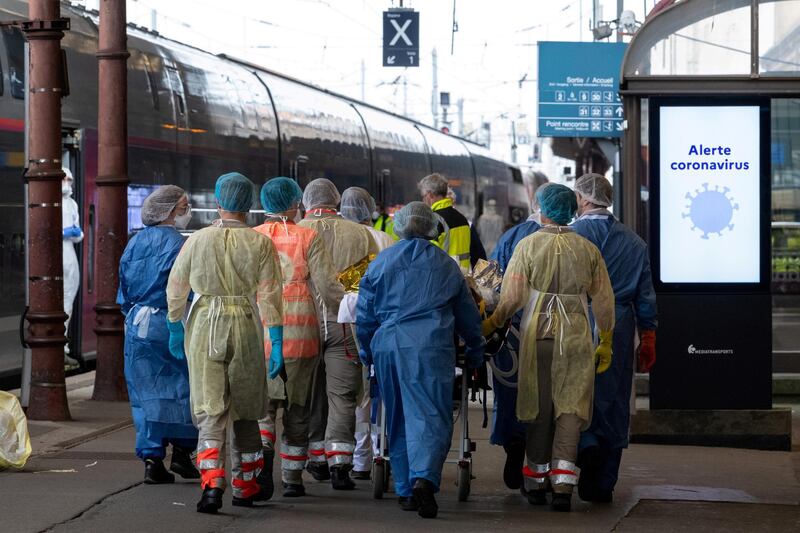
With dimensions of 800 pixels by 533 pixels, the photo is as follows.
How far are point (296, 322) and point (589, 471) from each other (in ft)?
5.75

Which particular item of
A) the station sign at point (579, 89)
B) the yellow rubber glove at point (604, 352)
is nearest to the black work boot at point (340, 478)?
the yellow rubber glove at point (604, 352)

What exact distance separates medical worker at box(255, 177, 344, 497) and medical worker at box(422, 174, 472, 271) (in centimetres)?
253

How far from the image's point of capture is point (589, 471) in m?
7.65

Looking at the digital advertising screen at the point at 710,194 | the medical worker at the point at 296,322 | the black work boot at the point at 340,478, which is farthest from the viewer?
the digital advertising screen at the point at 710,194

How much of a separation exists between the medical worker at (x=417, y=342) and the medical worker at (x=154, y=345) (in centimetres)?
125

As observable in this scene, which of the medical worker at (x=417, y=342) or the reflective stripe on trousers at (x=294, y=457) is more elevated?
the medical worker at (x=417, y=342)

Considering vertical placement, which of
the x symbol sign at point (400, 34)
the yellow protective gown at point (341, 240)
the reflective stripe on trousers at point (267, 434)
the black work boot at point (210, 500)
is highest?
the x symbol sign at point (400, 34)

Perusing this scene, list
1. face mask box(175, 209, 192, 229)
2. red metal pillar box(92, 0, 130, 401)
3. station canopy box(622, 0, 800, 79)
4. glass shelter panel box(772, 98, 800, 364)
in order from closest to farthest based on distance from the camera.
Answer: face mask box(175, 209, 192, 229), station canopy box(622, 0, 800, 79), red metal pillar box(92, 0, 130, 401), glass shelter panel box(772, 98, 800, 364)

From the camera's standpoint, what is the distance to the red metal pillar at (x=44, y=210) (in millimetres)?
9789

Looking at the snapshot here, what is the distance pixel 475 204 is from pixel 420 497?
1056 inches

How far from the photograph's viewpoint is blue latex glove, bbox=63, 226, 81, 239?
504 inches

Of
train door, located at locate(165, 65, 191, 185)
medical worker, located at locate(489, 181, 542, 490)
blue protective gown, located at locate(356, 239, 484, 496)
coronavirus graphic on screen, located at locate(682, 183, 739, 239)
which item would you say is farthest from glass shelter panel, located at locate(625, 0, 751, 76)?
train door, located at locate(165, 65, 191, 185)

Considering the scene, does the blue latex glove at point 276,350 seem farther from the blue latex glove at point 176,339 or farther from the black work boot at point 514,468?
the black work boot at point 514,468

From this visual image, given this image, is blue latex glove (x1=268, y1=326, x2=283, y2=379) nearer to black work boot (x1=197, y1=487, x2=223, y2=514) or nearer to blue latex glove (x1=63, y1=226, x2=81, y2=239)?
black work boot (x1=197, y1=487, x2=223, y2=514)
